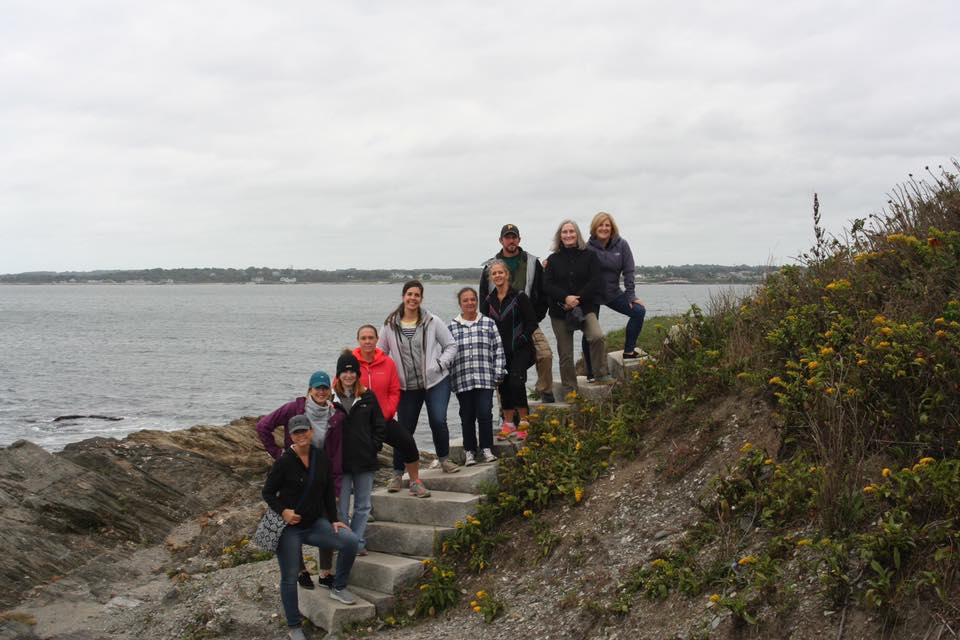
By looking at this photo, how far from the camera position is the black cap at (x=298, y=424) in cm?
706

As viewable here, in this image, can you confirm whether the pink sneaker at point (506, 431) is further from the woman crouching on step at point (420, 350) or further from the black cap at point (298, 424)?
the black cap at point (298, 424)

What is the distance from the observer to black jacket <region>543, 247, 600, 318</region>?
31.1 ft

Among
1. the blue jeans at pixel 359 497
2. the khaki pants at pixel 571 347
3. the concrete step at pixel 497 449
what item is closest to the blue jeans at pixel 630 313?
the khaki pants at pixel 571 347

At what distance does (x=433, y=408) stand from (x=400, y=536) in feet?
4.24

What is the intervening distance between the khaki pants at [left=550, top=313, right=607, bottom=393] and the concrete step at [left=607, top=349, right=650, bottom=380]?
19 centimetres

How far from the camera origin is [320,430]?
746 cm

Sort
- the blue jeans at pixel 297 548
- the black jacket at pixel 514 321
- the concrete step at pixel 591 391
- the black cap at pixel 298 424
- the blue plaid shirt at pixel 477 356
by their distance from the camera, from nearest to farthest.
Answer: the black cap at pixel 298 424, the blue jeans at pixel 297 548, the blue plaid shirt at pixel 477 356, the black jacket at pixel 514 321, the concrete step at pixel 591 391

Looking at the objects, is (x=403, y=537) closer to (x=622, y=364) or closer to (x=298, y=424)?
(x=298, y=424)

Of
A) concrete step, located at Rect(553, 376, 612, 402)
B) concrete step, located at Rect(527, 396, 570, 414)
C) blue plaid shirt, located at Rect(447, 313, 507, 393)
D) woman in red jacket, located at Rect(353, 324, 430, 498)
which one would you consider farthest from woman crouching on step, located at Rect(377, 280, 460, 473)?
concrete step, located at Rect(553, 376, 612, 402)

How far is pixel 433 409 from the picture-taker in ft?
27.7

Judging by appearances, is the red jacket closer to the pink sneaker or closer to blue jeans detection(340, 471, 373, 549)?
blue jeans detection(340, 471, 373, 549)

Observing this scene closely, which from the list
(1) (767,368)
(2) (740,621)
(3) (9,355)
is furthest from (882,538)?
(3) (9,355)

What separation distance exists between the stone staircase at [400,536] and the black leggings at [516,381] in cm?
46

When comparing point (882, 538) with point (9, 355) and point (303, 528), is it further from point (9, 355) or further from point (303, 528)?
point (9, 355)
